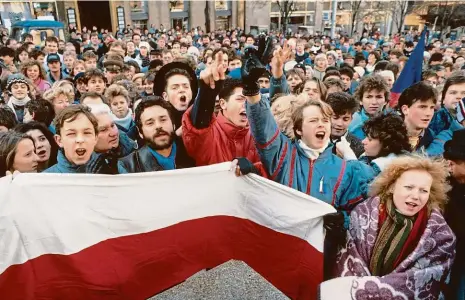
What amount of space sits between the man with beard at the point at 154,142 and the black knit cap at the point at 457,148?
1820mm

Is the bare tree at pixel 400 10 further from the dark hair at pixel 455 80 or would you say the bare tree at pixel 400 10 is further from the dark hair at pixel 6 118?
the dark hair at pixel 6 118

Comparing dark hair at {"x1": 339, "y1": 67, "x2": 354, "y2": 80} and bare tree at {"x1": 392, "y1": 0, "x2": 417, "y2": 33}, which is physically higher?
bare tree at {"x1": 392, "y1": 0, "x2": 417, "y2": 33}

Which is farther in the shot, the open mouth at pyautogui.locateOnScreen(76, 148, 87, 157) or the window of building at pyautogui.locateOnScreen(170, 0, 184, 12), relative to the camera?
the window of building at pyautogui.locateOnScreen(170, 0, 184, 12)

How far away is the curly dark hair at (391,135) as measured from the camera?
9.00 ft

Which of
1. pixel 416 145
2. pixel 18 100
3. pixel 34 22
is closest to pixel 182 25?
pixel 34 22

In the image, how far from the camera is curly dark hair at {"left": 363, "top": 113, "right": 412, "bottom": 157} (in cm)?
274

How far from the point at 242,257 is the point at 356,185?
0.89m

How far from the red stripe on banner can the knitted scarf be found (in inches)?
12.9

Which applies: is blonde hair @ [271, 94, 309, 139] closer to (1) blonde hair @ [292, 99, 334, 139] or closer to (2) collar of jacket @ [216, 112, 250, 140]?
(1) blonde hair @ [292, 99, 334, 139]

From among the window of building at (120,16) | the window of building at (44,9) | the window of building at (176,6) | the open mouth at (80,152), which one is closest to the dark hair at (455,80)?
the open mouth at (80,152)

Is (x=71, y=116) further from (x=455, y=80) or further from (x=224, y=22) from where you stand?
(x=224, y=22)

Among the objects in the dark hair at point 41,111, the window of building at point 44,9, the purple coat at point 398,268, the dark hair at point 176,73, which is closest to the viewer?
the purple coat at point 398,268

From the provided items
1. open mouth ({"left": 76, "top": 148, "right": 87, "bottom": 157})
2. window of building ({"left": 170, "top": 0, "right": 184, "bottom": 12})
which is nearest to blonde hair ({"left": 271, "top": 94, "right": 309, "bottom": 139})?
open mouth ({"left": 76, "top": 148, "right": 87, "bottom": 157})

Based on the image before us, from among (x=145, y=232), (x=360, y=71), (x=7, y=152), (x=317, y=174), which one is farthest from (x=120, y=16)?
(x=317, y=174)
